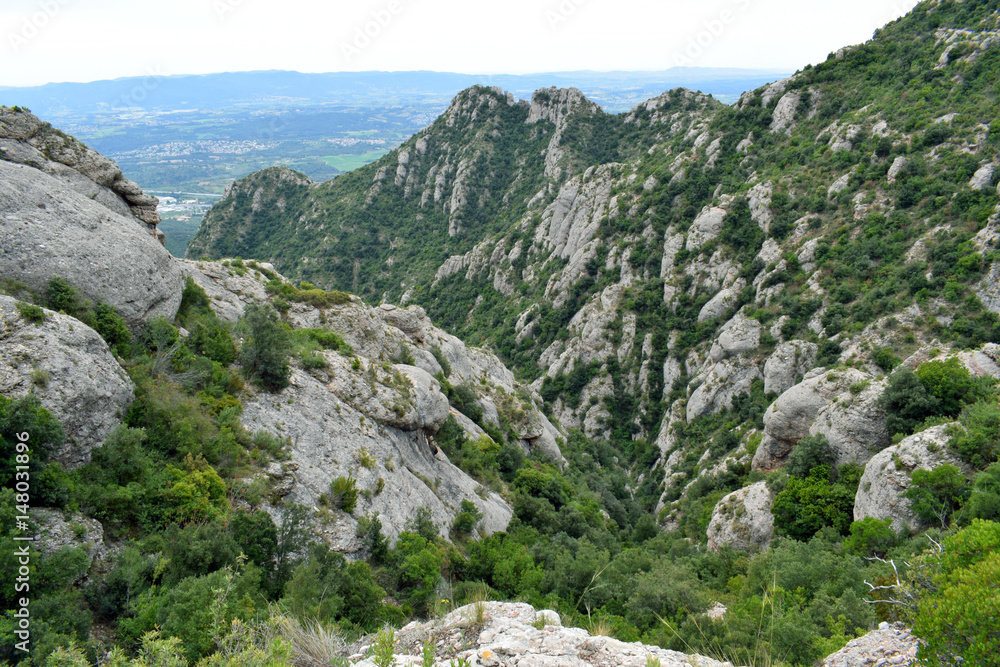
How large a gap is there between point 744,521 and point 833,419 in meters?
6.42

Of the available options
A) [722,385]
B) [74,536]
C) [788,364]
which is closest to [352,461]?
[74,536]

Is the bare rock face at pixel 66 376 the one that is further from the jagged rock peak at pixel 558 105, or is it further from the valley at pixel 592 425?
the jagged rock peak at pixel 558 105

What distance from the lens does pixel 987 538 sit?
7328 mm

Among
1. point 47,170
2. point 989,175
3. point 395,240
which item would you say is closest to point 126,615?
point 47,170

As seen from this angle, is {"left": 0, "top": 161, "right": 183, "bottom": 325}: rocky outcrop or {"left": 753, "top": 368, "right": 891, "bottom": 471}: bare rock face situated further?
{"left": 753, "top": 368, "right": 891, "bottom": 471}: bare rock face

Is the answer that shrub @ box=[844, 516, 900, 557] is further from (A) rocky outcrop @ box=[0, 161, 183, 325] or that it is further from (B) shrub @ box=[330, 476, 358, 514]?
(A) rocky outcrop @ box=[0, 161, 183, 325]

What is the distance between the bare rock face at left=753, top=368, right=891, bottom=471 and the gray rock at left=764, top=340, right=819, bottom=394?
11.2 meters

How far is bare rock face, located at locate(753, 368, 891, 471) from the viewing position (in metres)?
20.6

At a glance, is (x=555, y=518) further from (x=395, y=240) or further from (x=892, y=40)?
(x=395, y=240)

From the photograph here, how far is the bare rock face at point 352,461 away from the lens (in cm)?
1462

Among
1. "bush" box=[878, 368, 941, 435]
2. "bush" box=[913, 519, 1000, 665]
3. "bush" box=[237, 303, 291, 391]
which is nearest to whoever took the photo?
"bush" box=[913, 519, 1000, 665]

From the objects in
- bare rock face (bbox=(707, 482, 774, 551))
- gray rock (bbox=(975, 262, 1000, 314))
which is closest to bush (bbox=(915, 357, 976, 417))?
bare rock face (bbox=(707, 482, 774, 551))

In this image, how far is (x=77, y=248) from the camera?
47.5 ft

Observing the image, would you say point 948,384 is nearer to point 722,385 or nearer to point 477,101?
point 722,385
